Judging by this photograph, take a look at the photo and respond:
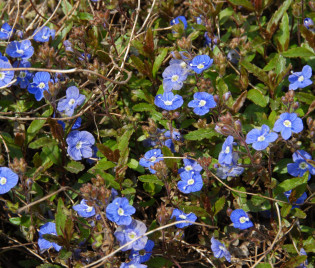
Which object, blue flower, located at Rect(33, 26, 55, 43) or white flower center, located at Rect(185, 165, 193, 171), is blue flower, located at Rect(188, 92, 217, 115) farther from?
blue flower, located at Rect(33, 26, 55, 43)

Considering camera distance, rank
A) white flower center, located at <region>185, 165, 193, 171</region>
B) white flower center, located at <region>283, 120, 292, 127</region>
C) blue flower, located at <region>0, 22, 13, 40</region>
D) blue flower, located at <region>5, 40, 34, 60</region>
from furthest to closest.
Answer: blue flower, located at <region>0, 22, 13, 40</region> → blue flower, located at <region>5, 40, 34, 60</region> → white flower center, located at <region>185, 165, 193, 171</region> → white flower center, located at <region>283, 120, 292, 127</region>

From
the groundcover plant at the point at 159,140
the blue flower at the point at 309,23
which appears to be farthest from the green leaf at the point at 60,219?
the blue flower at the point at 309,23

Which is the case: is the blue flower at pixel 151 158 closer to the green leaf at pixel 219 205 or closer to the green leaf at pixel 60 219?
the green leaf at pixel 219 205

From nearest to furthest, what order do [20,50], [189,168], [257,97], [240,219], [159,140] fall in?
[240,219]
[189,168]
[159,140]
[257,97]
[20,50]

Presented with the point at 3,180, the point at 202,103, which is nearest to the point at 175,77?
the point at 202,103

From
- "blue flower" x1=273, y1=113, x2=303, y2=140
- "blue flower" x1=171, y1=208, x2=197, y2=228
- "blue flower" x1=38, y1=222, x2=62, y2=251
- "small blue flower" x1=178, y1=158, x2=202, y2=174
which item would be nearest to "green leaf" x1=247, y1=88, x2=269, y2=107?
"blue flower" x1=273, y1=113, x2=303, y2=140

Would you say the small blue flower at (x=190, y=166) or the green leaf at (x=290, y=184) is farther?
the small blue flower at (x=190, y=166)

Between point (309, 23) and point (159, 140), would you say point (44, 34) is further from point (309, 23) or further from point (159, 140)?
point (309, 23)
